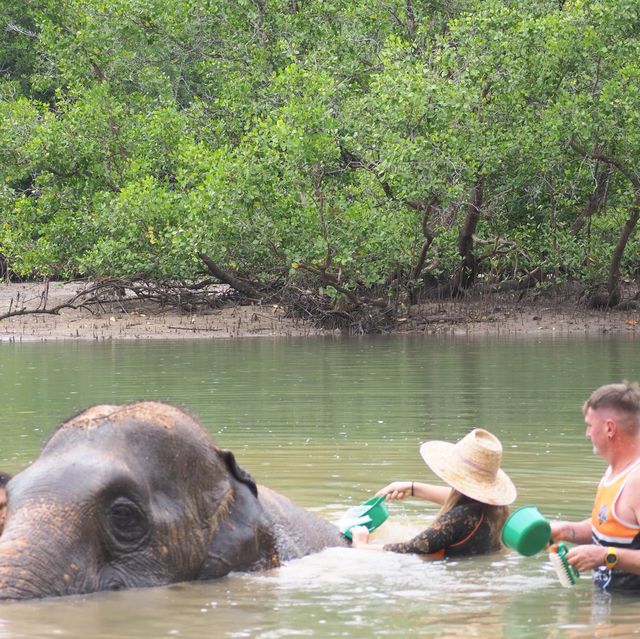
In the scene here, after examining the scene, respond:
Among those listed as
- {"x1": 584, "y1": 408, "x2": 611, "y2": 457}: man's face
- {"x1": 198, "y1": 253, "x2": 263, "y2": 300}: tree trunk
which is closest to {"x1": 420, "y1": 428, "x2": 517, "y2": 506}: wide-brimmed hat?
{"x1": 584, "y1": 408, "x2": 611, "y2": 457}: man's face

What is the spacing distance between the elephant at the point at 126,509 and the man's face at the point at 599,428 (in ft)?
5.07

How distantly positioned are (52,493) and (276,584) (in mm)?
1321

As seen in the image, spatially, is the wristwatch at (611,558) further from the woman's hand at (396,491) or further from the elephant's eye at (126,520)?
the elephant's eye at (126,520)

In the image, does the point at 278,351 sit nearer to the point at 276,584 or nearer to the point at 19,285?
the point at 19,285

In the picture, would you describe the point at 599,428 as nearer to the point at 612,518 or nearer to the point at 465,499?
the point at 612,518

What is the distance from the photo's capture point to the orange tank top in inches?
251

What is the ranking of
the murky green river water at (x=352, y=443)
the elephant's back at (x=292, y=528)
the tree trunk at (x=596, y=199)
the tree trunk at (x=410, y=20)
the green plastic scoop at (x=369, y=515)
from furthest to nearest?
the tree trunk at (x=410, y=20)
the tree trunk at (x=596, y=199)
the green plastic scoop at (x=369, y=515)
the elephant's back at (x=292, y=528)
the murky green river water at (x=352, y=443)

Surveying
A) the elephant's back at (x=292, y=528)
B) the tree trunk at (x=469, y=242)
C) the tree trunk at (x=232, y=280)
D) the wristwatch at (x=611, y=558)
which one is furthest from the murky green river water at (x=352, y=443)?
the tree trunk at (x=469, y=242)

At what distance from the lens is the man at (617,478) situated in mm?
6270

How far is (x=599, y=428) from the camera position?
6320 millimetres

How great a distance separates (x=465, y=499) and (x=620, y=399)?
4.61 feet

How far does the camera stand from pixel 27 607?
521 cm

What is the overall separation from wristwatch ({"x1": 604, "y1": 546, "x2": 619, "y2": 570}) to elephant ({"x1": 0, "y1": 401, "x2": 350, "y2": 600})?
61.4 inches

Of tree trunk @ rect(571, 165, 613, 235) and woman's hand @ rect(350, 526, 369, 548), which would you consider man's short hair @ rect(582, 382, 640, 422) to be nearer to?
woman's hand @ rect(350, 526, 369, 548)
